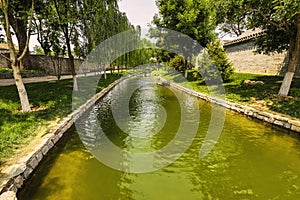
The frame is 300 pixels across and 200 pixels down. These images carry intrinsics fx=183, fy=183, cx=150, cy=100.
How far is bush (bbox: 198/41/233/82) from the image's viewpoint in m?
15.6

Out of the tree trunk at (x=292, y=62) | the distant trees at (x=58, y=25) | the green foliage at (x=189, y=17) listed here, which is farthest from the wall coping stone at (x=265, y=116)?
the green foliage at (x=189, y=17)

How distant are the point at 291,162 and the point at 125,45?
2721 cm

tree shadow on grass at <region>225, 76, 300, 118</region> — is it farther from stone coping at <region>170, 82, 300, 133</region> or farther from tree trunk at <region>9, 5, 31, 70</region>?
tree trunk at <region>9, 5, 31, 70</region>

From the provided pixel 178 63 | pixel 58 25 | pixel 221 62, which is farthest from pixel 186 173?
pixel 178 63

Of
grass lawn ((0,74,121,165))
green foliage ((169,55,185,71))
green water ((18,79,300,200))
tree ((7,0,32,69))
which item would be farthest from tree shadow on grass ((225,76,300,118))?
green foliage ((169,55,185,71))

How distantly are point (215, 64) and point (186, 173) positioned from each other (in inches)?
524

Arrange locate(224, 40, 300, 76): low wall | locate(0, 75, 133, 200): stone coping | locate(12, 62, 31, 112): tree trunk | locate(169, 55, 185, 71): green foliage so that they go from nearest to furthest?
1. locate(0, 75, 133, 200): stone coping
2. locate(12, 62, 31, 112): tree trunk
3. locate(224, 40, 300, 76): low wall
4. locate(169, 55, 185, 71): green foliage

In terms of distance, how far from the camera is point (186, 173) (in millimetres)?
4230

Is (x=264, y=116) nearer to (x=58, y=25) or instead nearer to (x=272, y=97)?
(x=272, y=97)

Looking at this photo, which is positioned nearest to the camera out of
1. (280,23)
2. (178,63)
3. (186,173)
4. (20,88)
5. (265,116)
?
(186,173)

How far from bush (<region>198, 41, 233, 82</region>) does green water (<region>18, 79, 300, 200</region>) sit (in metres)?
9.74

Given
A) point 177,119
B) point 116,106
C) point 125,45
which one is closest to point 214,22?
point 177,119

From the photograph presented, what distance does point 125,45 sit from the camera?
28.8 meters

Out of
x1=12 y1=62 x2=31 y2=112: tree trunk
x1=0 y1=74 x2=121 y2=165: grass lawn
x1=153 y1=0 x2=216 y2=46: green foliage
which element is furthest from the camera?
x1=153 y1=0 x2=216 y2=46: green foliage
